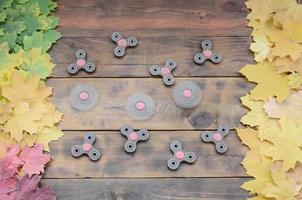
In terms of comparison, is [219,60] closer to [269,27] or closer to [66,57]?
[269,27]

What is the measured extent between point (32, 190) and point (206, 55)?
2.22ft

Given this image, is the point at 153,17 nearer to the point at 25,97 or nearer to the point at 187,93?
the point at 187,93

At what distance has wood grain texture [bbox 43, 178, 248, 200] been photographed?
1.60m

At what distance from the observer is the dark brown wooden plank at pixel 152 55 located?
1781 millimetres

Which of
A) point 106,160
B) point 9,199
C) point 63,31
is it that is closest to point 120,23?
point 63,31

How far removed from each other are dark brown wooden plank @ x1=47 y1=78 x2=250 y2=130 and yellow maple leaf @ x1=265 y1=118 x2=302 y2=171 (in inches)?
5.3

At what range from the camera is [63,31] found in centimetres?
186

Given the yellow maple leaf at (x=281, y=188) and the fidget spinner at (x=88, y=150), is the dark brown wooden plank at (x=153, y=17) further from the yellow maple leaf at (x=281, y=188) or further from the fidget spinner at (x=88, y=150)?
the yellow maple leaf at (x=281, y=188)

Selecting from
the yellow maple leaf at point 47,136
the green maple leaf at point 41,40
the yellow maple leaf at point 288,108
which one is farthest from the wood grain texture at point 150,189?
the green maple leaf at point 41,40

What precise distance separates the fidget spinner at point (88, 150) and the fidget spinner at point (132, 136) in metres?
0.09

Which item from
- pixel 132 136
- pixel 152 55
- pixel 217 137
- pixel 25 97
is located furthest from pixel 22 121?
pixel 217 137

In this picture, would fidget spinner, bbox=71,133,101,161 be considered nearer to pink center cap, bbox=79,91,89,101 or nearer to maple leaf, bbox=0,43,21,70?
pink center cap, bbox=79,91,89,101

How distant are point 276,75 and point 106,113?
1.74ft

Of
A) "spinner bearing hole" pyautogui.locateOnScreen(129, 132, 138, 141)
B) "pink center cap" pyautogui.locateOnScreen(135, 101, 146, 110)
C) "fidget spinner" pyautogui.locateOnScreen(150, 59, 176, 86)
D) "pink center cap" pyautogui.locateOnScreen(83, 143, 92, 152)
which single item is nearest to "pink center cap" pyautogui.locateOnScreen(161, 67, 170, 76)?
"fidget spinner" pyautogui.locateOnScreen(150, 59, 176, 86)
